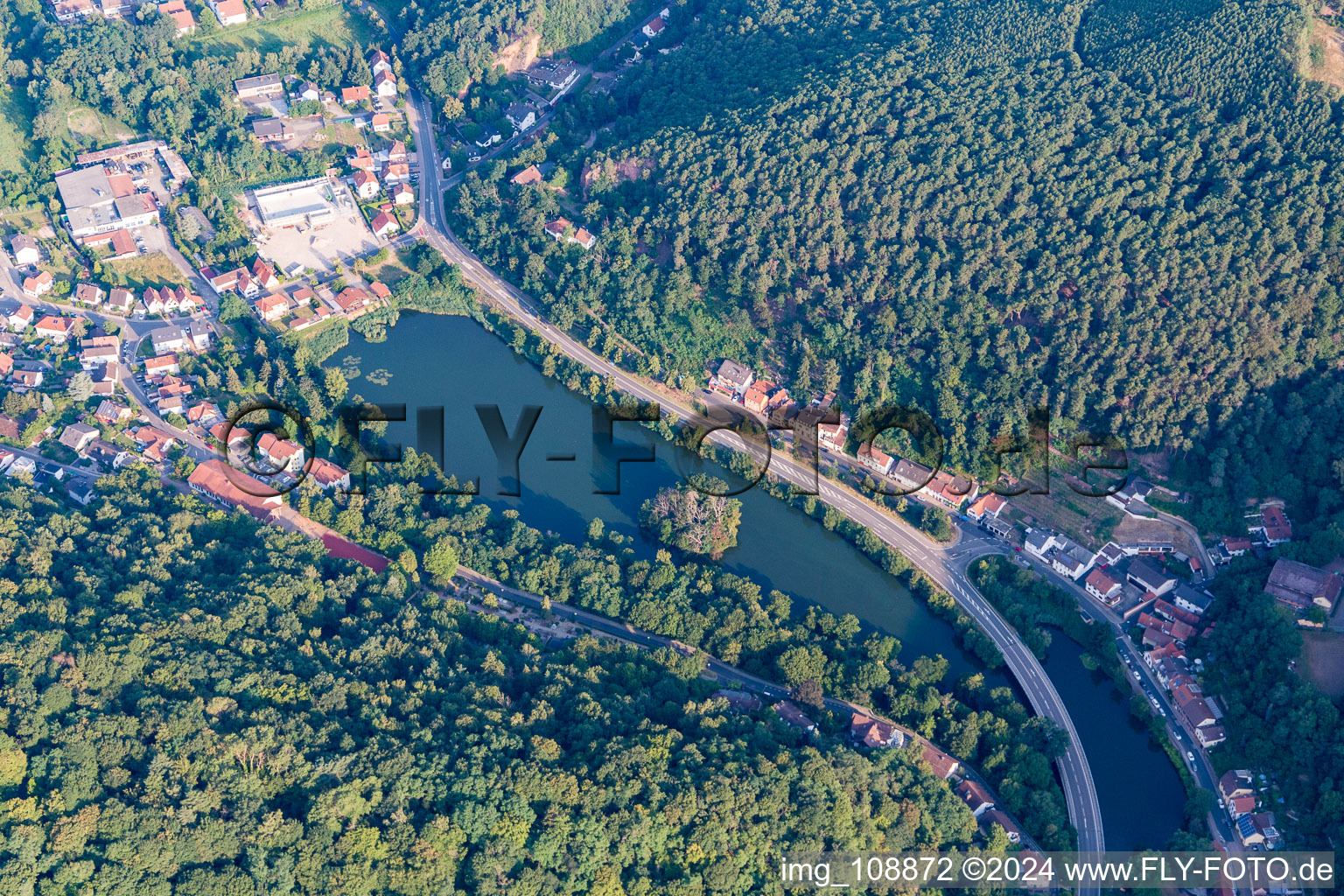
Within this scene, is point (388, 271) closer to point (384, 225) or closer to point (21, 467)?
point (384, 225)

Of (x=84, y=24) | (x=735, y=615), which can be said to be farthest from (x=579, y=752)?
(x=84, y=24)

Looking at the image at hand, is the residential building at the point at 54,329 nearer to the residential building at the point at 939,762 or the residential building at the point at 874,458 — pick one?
the residential building at the point at 874,458

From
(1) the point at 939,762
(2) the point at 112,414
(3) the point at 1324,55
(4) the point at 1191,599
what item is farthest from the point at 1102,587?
(2) the point at 112,414

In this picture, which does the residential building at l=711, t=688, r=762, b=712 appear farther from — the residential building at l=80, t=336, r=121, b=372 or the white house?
the white house

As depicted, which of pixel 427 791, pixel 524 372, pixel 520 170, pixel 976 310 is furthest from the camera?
pixel 520 170

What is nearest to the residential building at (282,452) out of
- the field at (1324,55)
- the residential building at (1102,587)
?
the residential building at (1102,587)

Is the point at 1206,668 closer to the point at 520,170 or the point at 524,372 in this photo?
the point at 524,372

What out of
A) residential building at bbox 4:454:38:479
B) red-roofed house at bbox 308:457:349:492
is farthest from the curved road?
residential building at bbox 4:454:38:479
